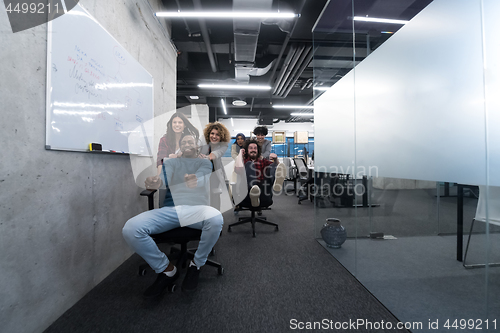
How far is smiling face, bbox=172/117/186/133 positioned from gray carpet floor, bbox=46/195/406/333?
1.32 m

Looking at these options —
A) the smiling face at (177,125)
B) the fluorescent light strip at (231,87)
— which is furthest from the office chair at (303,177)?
the smiling face at (177,125)

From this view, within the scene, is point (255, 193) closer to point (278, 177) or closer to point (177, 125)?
point (278, 177)

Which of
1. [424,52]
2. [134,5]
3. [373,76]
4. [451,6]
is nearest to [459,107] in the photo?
[424,52]

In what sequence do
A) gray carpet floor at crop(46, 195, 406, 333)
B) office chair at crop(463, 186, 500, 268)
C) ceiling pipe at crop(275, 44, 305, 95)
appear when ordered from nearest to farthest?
office chair at crop(463, 186, 500, 268), gray carpet floor at crop(46, 195, 406, 333), ceiling pipe at crop(275, 44, 305, 95)

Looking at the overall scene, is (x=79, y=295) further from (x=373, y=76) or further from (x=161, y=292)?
(x=373, y=76)

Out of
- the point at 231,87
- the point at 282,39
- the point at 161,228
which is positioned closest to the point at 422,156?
the point at 161,228

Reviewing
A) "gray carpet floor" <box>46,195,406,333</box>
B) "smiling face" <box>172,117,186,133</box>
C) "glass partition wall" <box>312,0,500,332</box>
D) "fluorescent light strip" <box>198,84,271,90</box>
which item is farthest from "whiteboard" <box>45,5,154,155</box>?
"fluorescent light strip" <box>198,84,271,90</box>

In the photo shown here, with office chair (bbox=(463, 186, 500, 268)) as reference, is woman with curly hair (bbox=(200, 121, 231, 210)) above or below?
above

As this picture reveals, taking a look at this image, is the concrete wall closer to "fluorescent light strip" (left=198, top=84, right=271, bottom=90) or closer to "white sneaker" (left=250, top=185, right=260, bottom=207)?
"white sneaker" (left=250, top=185, right=260, bottom=207)

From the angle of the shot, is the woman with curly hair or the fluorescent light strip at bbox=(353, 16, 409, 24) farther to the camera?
the woman with curly hair

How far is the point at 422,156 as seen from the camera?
3.65ft

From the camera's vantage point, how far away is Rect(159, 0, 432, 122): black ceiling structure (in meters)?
1.66

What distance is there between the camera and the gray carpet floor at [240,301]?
1155mm

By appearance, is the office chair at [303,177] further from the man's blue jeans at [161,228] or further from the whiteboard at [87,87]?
the whiteboard at [87,87]
